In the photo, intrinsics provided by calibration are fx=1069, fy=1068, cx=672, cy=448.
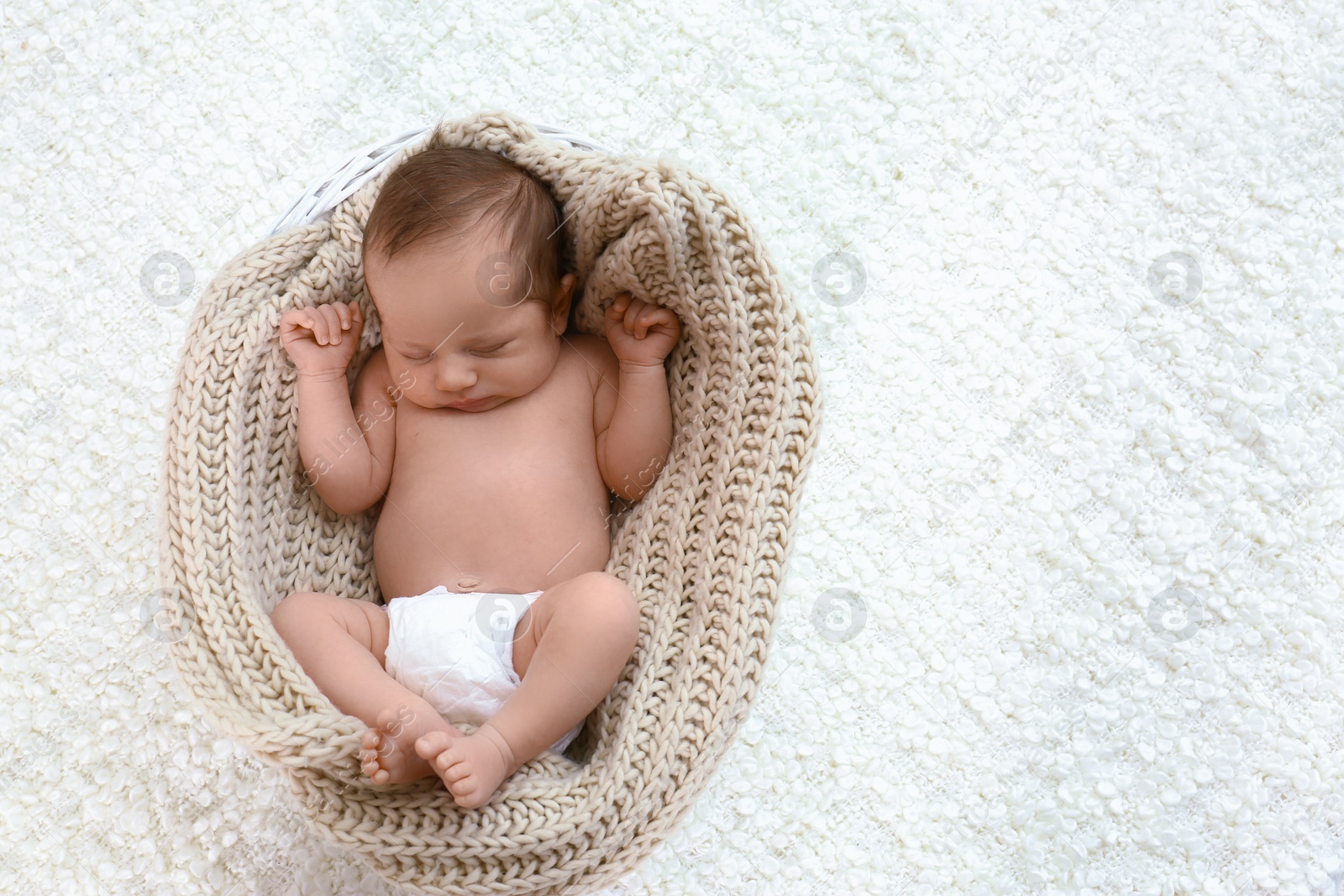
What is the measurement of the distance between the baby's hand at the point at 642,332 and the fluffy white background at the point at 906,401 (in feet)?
1.02

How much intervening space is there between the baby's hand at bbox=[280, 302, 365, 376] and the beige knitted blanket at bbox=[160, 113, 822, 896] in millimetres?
18

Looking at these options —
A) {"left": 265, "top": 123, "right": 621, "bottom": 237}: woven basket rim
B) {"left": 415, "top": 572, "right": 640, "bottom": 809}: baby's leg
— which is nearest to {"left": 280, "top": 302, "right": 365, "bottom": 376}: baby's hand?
{"left": 265, "top": 123, "right": 621, "bottom": 237}: woven basket rim

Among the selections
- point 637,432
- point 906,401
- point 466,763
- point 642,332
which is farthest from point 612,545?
point 906,401

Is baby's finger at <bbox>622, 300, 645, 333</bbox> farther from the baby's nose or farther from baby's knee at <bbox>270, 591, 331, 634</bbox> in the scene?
baby's knee at <bbox>270, 591, 331, 634</bbox>

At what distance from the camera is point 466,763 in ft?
3.10

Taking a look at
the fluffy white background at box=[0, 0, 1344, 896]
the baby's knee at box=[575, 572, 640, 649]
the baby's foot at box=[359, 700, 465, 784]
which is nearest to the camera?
the baby's foot at box=[359, 700, 465, 784]

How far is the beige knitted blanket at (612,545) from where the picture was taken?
0.98 metres

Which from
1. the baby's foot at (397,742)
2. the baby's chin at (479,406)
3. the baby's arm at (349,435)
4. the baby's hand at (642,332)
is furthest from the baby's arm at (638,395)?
the baby's foot at (397,742)

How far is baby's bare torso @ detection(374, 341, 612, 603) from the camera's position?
1159mm

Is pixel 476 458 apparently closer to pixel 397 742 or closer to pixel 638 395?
pixel 638 395

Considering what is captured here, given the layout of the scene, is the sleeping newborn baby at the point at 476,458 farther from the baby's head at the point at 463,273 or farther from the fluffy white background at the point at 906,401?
the fluffy white background at the point at 906,401

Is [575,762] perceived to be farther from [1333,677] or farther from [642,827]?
[1333,677]

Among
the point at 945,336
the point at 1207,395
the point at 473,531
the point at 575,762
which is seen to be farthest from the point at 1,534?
the point at 1207,395

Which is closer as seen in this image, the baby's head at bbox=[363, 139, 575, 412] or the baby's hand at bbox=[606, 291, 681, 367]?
the baby's head at bbox=[363, 139, 575, 412]
